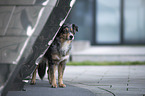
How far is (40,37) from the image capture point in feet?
17.2

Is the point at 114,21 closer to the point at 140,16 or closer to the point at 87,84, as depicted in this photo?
the point at 140,16

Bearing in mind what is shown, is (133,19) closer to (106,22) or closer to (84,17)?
(106,22)

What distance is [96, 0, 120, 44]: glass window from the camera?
20.2 metres

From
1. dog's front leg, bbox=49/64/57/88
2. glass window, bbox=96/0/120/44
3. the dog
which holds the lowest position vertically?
dog's front leg, bbox=49/64/57/88

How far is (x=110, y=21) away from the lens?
66.6 ft

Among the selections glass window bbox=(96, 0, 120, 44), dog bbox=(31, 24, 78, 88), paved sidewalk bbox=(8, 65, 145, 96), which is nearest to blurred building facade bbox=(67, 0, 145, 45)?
→ glass window bbox=(96, 0, 120, 44)

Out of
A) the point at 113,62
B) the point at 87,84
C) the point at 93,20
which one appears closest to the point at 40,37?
the point at 87,84

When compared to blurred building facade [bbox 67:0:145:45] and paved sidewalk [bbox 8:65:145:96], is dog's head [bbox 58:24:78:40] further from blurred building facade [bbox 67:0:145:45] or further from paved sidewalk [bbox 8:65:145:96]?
blurred building facade [bbox 67:0:145:45]

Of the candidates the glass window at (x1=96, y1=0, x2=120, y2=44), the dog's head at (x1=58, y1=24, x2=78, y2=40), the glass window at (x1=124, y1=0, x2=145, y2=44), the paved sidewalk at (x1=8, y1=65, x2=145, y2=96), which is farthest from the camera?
the glass window at (x1=96, y1=0, x2=120, y2=44)

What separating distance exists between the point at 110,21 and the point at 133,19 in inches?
54.4

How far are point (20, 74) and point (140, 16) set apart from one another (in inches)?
615

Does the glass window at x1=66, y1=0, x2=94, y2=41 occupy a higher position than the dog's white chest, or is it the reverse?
the glass window at x1=66, y1=0, x2=94, y2=41

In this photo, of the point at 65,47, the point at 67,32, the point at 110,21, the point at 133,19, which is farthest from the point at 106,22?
the point at 67,32

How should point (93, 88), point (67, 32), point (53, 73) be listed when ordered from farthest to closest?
point (53, 73), point (93, 88), point (67, 32)
